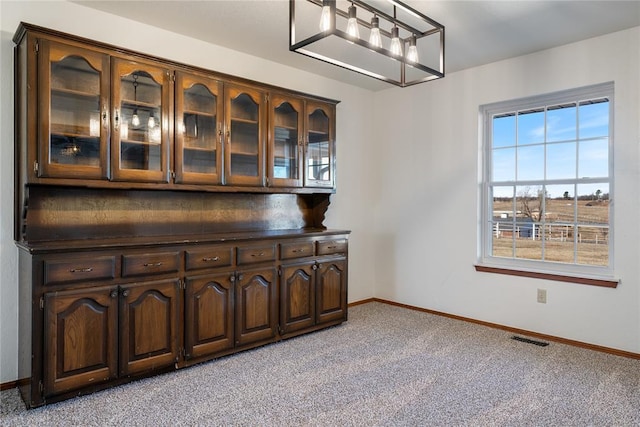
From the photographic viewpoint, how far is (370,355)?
122 inches

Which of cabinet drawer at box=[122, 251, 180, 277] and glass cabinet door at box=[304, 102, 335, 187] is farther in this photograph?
glass cabinet door at box=[304, 102, 335, 187]

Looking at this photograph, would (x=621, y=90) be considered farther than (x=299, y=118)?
No

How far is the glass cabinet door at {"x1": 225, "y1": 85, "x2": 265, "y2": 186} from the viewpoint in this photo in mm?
3148

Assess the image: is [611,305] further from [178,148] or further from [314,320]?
[178,148]

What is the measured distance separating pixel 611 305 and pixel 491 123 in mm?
1859

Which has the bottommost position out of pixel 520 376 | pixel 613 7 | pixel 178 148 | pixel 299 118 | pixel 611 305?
pixel 520 376

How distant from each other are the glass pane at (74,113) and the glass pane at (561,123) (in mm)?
3563

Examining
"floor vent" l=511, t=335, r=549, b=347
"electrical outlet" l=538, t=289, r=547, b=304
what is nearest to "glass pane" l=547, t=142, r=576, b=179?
"electrical outlet" l=538, t=289, r=547, b=304

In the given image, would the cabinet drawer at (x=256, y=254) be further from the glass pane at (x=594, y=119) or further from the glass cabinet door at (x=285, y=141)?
the glass pane at (x=594, y=119)

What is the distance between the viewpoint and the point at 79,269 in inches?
92.4

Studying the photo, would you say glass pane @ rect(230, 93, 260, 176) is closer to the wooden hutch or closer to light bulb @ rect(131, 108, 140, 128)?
the wooden hutch

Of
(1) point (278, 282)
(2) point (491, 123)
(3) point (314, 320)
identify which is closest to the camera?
(1) point (278, 282)

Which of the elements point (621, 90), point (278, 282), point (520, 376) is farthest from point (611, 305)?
point (278, 282)

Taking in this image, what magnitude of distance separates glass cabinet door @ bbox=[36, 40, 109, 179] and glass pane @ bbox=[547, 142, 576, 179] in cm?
352
